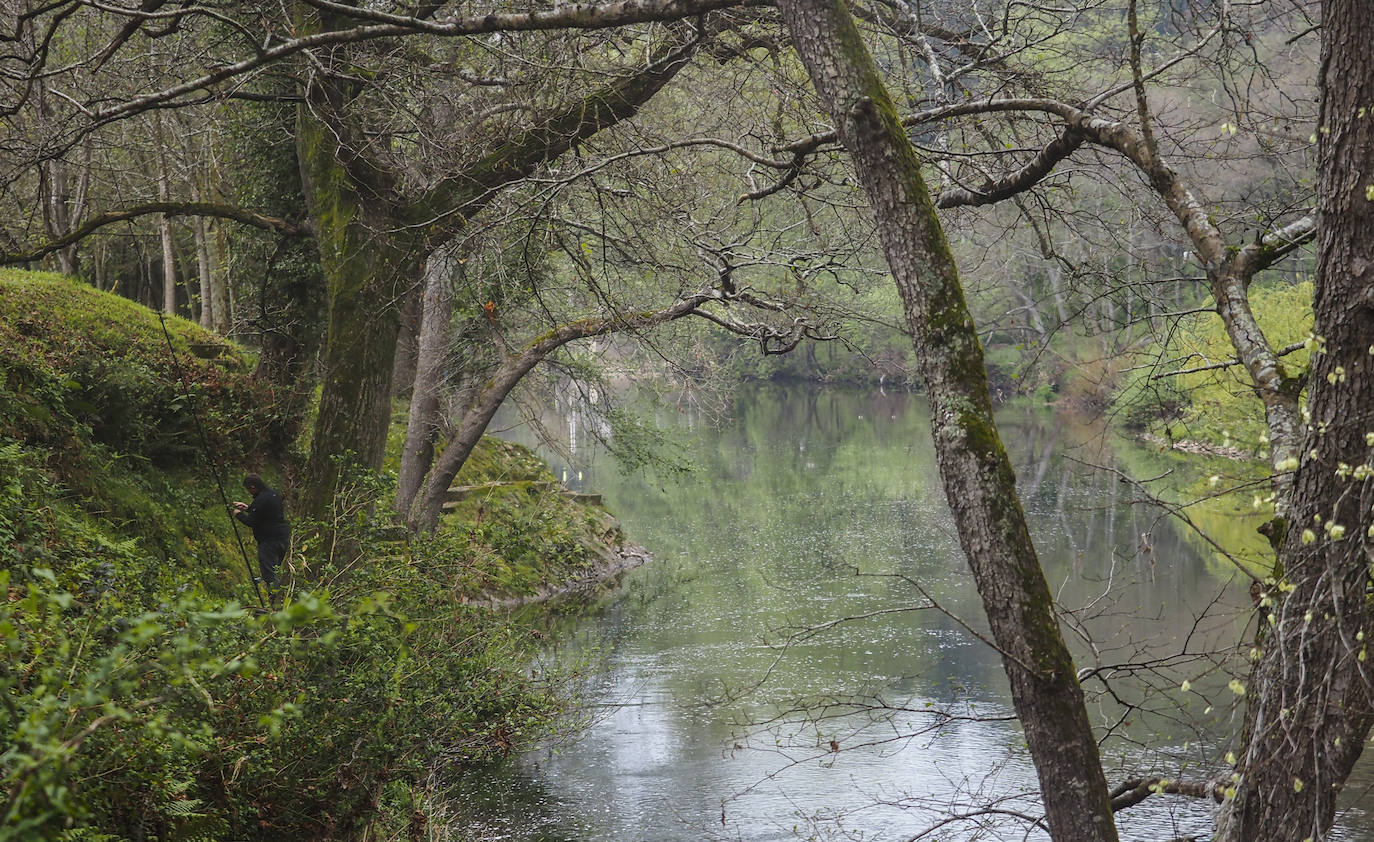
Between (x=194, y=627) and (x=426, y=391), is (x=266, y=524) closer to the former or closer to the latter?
(x=426, y=391)

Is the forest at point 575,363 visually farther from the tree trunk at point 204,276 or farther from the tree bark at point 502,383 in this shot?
the tree trunk at point 204,276

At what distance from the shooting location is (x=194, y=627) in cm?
316

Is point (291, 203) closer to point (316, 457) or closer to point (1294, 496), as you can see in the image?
point (316, 457)

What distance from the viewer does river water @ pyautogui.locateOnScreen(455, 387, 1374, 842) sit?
8.08 metres

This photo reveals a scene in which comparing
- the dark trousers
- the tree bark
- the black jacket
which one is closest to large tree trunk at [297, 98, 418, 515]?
the black jacket

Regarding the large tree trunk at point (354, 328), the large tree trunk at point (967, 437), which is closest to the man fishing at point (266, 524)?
the large tree trunk at point (354, 328)

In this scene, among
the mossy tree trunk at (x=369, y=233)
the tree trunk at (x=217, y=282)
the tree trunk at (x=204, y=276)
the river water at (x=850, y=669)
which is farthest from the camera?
the tree trunk at (x=217, y=282)

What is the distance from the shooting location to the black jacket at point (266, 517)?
965 cm

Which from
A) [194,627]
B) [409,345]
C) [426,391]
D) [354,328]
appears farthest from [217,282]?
[194,627]

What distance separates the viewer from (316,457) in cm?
727

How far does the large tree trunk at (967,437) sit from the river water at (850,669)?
546 millimetres

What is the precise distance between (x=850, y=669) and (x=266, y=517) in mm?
6635

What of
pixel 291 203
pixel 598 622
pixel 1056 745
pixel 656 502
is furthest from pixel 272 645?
pixel 656 502

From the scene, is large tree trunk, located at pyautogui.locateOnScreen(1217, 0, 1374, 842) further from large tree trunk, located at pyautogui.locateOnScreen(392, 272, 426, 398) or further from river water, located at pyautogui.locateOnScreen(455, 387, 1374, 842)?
large tree trunk, located at pyautogui.locateOnScreen(392, 272, 426, 398)
